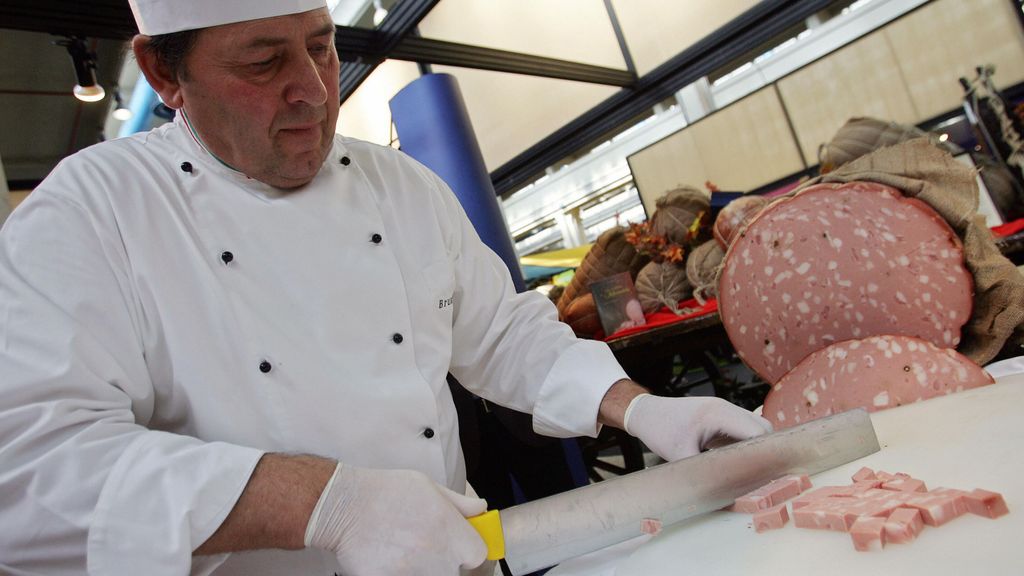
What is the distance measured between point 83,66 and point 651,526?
4.27 metres

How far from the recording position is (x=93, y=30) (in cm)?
327

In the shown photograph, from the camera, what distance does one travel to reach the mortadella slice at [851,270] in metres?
1.24

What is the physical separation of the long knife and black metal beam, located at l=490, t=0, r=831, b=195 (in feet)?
16.6

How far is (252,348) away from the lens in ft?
3.54

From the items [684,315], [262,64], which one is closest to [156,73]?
[262,64]

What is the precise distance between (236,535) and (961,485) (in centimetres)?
91

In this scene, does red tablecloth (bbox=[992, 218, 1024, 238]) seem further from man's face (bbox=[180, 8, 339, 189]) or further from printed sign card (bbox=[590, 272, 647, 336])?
man's face (bbox=[180, 8, 339, 189])

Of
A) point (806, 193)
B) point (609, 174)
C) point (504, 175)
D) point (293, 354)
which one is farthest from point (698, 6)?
point (293, 354)

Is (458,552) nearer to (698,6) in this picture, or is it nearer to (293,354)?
(293,354)

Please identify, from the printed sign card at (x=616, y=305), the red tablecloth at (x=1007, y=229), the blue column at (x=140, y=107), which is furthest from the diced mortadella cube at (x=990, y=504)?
the blue column at (x=140, y=107)

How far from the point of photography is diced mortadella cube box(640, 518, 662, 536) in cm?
91

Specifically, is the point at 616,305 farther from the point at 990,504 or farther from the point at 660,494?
the point at 990,504

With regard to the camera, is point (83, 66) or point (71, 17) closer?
point (71, 17)

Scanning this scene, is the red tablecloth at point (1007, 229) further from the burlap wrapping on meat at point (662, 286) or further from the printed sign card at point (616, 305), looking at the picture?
the printed sign card at point (616, 305)
